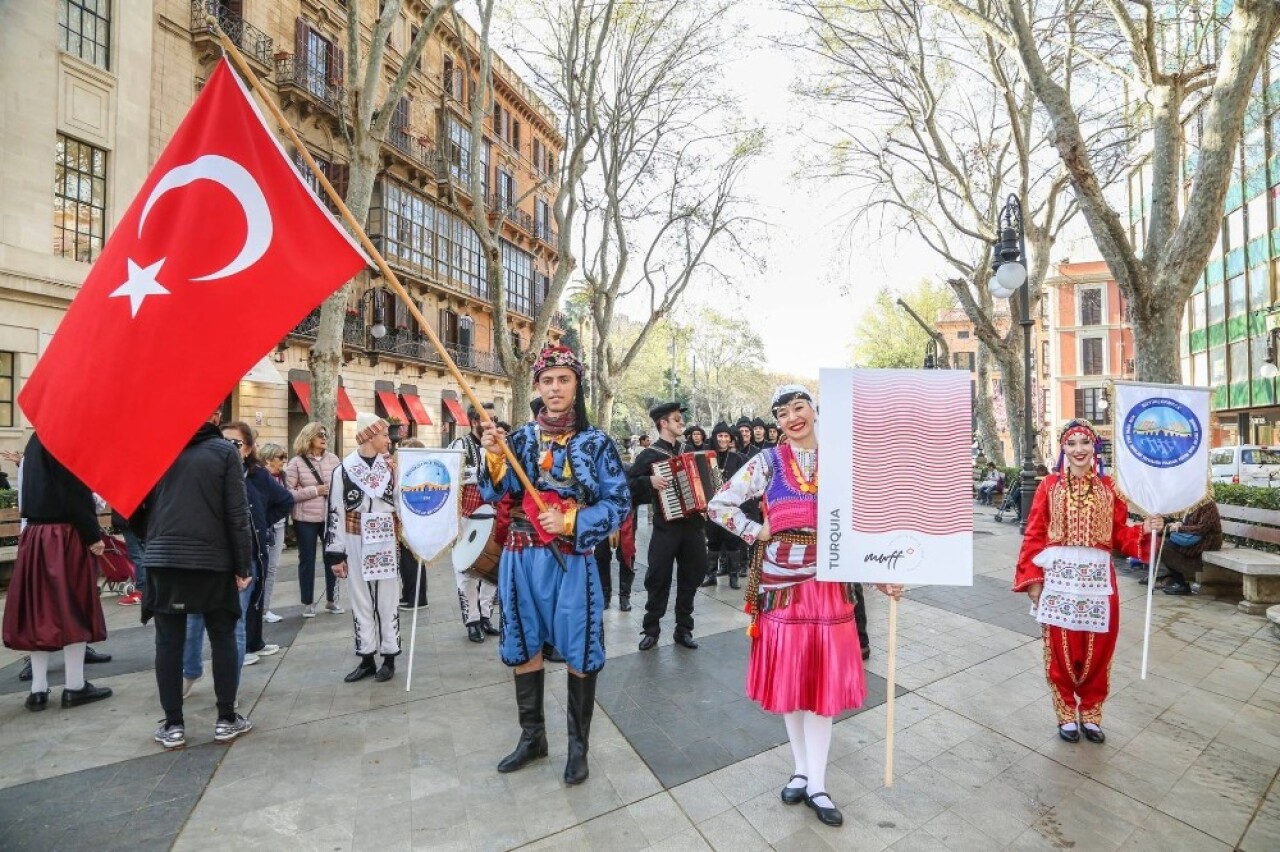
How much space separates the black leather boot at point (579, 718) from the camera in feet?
11.0

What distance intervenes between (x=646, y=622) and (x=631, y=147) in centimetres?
1475

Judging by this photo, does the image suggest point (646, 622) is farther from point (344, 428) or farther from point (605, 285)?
point (344, 428)

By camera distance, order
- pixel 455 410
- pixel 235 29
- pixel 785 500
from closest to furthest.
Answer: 1. pixel 785 500
2. pixel 235 29
3. pixel 455 410

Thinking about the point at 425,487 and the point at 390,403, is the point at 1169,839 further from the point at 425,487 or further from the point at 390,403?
the point at 390,403

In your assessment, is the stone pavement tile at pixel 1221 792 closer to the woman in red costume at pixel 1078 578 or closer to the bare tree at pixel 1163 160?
the woman in red costume at pixel 1078 578

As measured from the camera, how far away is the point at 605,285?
1923 cm

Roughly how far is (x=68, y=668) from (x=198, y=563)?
6.01 ft

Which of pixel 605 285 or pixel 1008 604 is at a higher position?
pixel 605 285

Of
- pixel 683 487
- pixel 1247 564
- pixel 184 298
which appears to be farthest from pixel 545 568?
pixel 1247 564

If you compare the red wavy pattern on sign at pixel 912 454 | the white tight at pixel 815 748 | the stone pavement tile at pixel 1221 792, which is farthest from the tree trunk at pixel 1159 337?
the white tight at pixel 815 748

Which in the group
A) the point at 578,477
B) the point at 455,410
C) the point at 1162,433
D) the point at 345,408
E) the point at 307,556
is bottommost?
the point at 307,556

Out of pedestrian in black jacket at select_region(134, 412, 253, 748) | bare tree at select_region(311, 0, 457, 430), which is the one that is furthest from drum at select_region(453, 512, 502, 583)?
bare tree at select_region(311, 0, 457, 430)

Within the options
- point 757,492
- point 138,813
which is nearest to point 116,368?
point 138,813

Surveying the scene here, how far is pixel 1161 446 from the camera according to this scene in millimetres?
4719
